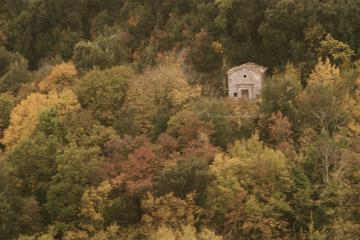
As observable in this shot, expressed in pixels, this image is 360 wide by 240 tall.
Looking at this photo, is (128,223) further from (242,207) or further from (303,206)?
A: (303,206)

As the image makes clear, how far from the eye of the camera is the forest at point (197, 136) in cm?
4166

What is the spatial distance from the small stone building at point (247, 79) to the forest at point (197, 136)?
172cm

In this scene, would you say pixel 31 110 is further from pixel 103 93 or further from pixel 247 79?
pixel 247 79

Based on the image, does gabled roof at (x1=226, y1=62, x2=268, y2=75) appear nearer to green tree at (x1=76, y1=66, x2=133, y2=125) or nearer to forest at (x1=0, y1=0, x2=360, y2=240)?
forest at (x1=0, y1=0, x2=360, y2=240)

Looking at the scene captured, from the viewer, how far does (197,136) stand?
4553 centimetres

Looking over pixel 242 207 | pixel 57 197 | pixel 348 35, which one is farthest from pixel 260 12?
pixel 57 197

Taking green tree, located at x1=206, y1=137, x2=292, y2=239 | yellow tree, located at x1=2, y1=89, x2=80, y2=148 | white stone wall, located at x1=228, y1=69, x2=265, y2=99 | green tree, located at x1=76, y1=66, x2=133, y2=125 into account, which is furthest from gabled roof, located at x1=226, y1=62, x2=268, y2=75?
yellow tree, located at x1=2, y1=89, x2=80, y2=148

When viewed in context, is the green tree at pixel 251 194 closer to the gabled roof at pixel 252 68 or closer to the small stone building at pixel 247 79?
the small stone building at pixel 247 79

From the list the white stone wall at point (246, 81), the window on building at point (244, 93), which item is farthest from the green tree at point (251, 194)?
the window on building at point (244, 93)

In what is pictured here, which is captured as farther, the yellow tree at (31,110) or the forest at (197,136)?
the yellow tree at (31,110)

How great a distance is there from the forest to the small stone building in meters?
1.72

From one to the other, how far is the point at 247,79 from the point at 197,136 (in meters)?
12.6

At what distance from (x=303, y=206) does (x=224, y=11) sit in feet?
80.2

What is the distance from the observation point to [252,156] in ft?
142
